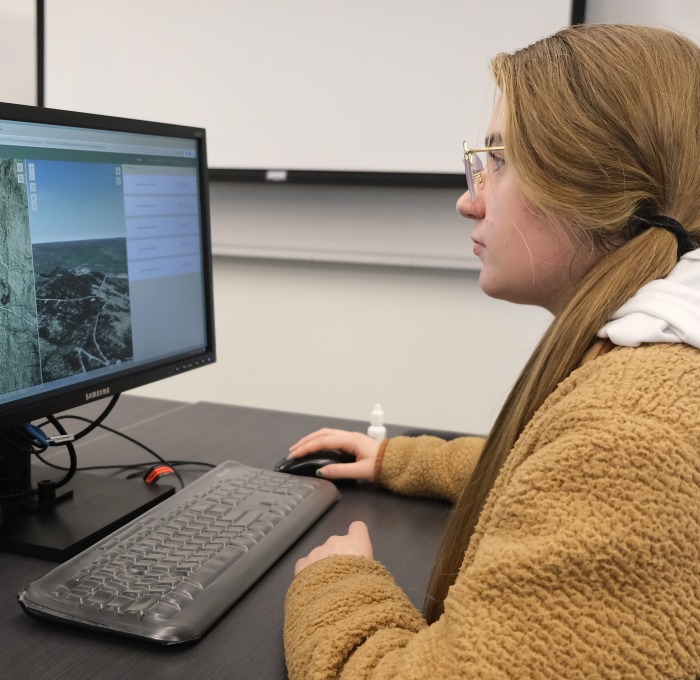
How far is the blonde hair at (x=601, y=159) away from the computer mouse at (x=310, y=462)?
0.38 meters

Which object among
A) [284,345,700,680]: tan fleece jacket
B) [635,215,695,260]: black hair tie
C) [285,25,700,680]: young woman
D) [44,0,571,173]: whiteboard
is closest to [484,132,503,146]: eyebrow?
[285,25,700,680]: young woman

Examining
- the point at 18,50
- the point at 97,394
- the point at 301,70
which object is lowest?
the point at 97,394

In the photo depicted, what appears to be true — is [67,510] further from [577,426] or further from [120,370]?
[577,426]

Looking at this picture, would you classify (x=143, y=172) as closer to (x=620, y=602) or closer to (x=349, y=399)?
(x=620, y=602)

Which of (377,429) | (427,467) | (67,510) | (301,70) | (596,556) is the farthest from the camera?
(301,70)

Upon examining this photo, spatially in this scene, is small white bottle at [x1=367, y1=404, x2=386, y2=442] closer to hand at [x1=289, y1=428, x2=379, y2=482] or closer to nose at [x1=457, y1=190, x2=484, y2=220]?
hand at [x1=289, y1=428, x2=379, y2=482]

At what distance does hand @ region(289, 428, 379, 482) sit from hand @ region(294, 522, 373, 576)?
0.21m

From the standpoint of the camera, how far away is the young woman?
0.51 meters

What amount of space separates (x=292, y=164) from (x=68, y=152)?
54.1 inches

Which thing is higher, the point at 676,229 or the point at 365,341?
the point at 676,229

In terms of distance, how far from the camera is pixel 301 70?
220 cm

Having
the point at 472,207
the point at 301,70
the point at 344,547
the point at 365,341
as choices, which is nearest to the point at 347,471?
the point at 344,547

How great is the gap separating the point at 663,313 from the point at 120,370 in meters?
0.67

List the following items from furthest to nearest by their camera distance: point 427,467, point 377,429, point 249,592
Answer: point 377,429, point 427,467, point 249,592
